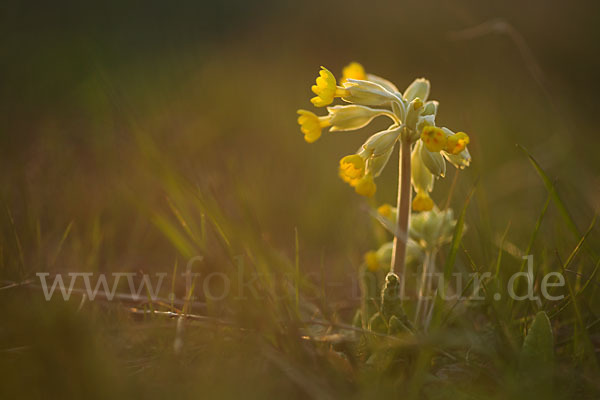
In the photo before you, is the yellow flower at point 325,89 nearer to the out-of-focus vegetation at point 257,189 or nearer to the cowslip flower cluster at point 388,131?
the cowslip flower cluster at point 388,131

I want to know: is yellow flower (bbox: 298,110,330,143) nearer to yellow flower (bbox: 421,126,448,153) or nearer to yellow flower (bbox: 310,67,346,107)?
yellow flower (bbox: 310,67,346,107)

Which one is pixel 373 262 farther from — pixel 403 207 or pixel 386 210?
pixel 403 207

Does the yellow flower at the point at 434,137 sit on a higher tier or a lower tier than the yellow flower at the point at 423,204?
higher

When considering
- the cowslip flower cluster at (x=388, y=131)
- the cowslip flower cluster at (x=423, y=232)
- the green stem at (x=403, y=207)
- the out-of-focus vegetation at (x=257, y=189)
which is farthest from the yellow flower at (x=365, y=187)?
the out-of-focus vegetation at (x=257, y=189)

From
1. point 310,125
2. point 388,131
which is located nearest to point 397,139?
Answer: point 388,131

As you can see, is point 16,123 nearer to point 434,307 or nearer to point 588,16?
point 434,307

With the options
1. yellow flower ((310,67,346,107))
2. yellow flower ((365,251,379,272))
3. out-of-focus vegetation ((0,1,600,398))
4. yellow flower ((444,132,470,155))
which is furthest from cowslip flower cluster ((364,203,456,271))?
yellow flower ((310,67,346,107))

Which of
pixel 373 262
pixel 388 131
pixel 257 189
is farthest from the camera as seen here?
pixel 257 189
